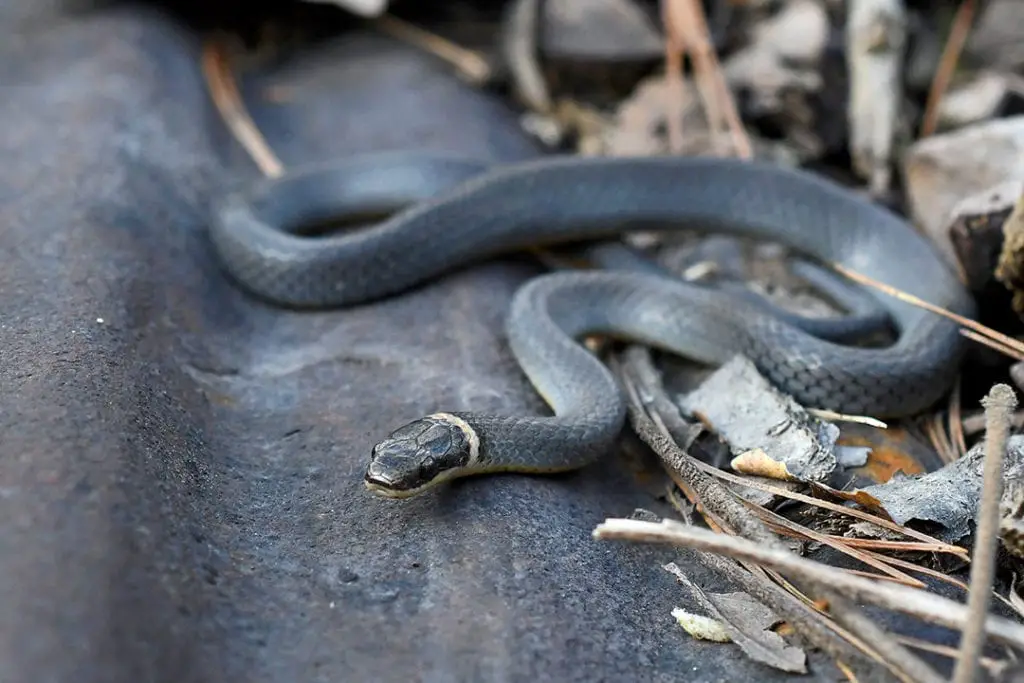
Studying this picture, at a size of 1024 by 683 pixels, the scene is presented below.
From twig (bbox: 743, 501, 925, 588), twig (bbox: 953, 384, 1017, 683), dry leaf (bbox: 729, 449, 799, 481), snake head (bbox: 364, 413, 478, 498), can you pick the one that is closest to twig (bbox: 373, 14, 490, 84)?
snake head (bbox: 364, 413, 478, 498)

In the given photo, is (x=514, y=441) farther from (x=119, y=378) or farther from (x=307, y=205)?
(x=307, y=205)

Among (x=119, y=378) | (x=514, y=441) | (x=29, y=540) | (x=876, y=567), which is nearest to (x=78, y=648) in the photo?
(x=29, y=540)

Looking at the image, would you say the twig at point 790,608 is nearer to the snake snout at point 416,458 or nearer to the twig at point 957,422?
the snake snout at point 416,458

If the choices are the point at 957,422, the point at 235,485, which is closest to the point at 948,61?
the point at 957,422

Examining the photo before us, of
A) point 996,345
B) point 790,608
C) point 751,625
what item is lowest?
point 751,625

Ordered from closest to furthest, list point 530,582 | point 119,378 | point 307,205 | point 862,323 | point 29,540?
point 29,540, point 530,582, point 119,378, point 862,323, point 307,205

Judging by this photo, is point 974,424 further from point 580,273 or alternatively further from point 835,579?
point 580,273
